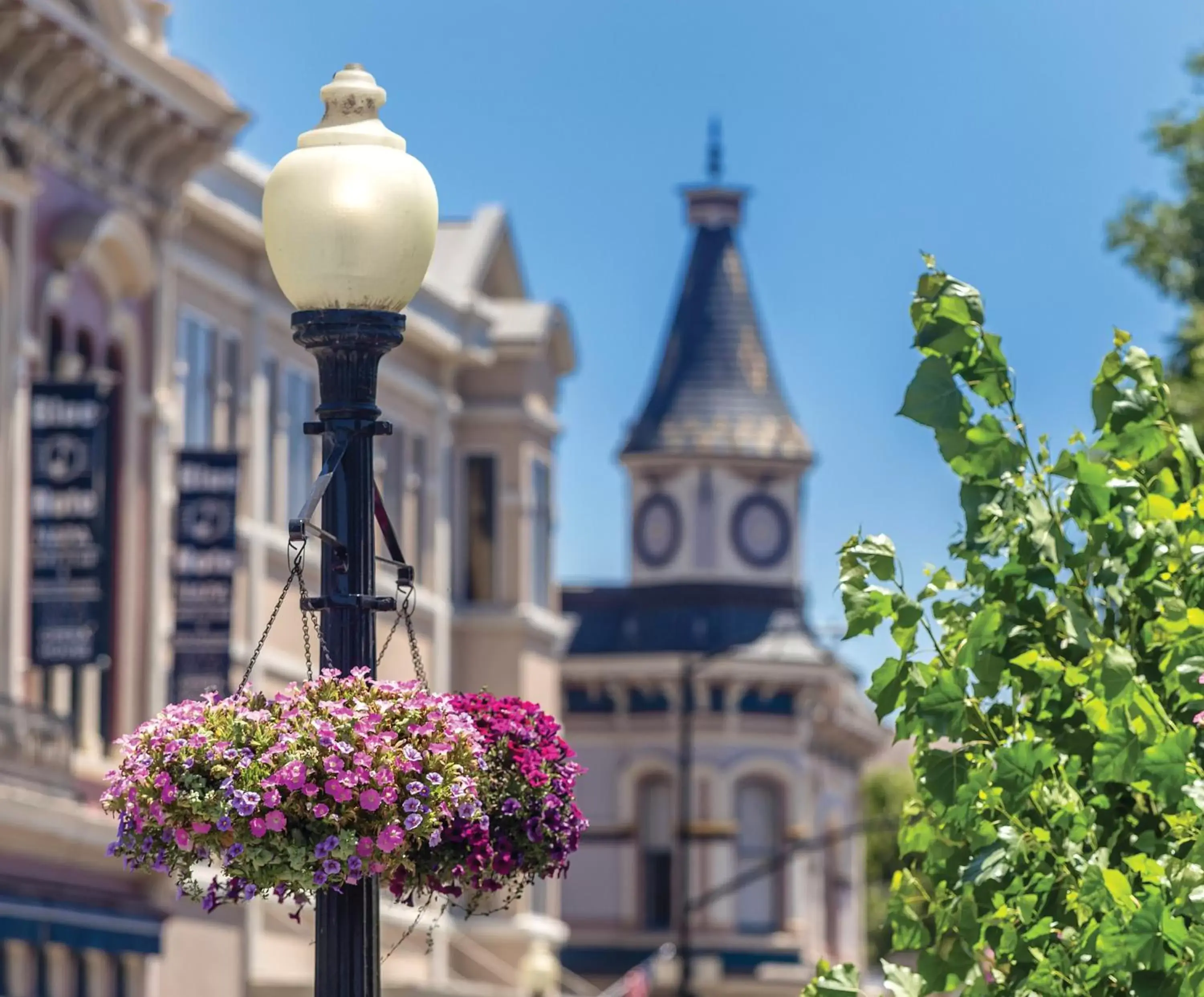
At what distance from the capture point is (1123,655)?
1080cm

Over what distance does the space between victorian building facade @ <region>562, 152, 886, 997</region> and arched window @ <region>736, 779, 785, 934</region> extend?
4cm

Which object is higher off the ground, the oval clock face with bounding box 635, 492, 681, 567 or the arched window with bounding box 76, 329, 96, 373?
the oval clock face with bounding box 635, 492, 681, 567

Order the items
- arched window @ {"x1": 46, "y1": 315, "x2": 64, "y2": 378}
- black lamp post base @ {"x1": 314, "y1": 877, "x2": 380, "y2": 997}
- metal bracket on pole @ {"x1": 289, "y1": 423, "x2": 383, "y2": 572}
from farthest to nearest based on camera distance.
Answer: arched window @ {"x1": 46, "y1": 315, "x2": 64, "y2": 378} → black lamp post base @ {"x1": 314, "y1": 877, "x2": 380, "y2": 997} → metal bracket on pole @ {"x1": 289, "y1": 423, "x2": 383, "y2": 572}

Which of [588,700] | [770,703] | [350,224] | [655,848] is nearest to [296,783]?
[350,224]

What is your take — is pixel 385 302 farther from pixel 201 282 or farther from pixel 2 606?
pixel 201 282

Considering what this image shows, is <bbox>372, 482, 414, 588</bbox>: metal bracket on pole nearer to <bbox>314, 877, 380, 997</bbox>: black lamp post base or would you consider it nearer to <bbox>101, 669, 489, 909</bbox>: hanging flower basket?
<bbox>101, 669, 489, 909</bbox>: hanging flower basket

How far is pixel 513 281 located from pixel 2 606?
22184 mm

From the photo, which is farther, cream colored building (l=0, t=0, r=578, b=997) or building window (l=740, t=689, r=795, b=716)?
building window (l=740, t=689, r=795, b=716)

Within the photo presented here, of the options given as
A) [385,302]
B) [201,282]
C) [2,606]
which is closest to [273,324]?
[201,282]

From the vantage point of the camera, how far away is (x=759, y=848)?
225 feet

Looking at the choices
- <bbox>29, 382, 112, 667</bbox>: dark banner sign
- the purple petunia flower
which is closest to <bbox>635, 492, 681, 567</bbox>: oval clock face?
<bbox>29, 382, 112, 667</bbox>: dark banner sign

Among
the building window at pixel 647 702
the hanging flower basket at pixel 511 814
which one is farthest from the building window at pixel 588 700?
the hanging flower basket at pixel 511 814

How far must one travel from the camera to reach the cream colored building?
102 ft

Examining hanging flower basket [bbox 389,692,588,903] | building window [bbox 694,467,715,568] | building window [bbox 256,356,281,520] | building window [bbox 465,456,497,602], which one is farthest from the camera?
building window [bbox 694,467,715,568]
